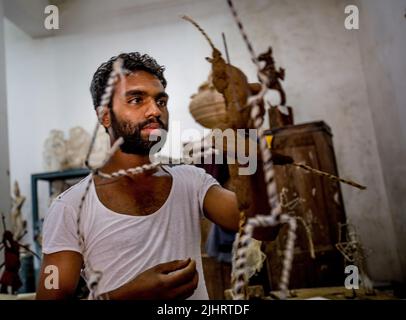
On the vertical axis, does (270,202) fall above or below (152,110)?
below

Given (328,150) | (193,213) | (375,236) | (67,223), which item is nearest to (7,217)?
(67,223)

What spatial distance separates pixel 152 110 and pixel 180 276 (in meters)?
0.27

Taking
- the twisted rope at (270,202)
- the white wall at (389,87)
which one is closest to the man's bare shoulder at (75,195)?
the twisted rope at (270,202)

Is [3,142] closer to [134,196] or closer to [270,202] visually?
[134,196]

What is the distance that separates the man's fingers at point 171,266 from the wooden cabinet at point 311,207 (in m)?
1.03

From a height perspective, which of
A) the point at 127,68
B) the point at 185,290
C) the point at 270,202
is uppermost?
the point at 127,68

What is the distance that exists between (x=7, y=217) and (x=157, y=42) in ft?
2.18

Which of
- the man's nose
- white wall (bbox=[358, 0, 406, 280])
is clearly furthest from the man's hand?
white wall (bbox=[358, 0, 406, 280])

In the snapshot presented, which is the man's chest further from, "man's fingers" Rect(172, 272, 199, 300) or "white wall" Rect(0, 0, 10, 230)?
"white wall" Rect(0, 0, 10, 230)

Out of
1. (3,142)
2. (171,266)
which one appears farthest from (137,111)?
(3,142)

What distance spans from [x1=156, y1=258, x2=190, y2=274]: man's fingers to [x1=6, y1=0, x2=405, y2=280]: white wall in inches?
12.3

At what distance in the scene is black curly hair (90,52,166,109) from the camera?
1.90ft

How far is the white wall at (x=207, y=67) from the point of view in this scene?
0.81 metres

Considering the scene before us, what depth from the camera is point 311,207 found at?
1581 millimetres
